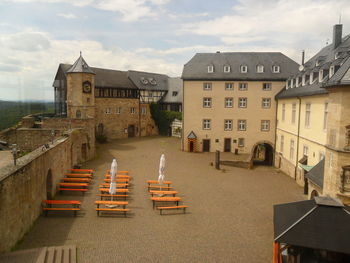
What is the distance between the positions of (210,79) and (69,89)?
15.0 meters

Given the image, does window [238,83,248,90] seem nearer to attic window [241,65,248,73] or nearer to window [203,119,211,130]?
attic window [241,65,248,73]

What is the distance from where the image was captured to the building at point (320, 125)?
39.1ft

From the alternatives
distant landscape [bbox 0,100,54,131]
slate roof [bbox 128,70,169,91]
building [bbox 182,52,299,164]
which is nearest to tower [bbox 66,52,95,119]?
building [bbox 182,52,299,164]

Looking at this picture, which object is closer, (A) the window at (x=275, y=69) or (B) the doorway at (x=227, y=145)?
(A) the window at (x=275, y=69)

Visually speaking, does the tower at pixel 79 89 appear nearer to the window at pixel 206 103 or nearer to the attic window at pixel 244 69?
the window at pixel 206 103

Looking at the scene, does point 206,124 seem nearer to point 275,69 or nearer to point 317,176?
point 275,69

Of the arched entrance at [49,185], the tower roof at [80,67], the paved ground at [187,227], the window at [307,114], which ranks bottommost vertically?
the paved ground at [187,227]

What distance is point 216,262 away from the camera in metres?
10.1

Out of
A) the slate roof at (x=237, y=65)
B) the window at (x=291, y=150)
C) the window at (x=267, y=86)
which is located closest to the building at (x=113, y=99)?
the slate roof at (x=237, y=65)

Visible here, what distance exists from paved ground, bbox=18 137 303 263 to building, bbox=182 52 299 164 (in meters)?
10.7

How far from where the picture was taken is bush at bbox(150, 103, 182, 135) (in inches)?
1719

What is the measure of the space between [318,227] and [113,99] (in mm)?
34491

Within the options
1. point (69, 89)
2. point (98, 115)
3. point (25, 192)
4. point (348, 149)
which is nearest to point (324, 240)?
point (348, 149)

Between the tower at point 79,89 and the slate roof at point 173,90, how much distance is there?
1459cm
